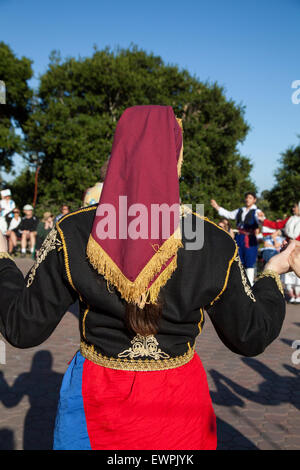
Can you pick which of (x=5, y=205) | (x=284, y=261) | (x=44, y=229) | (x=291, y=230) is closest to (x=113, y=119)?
(x=5, y=205)

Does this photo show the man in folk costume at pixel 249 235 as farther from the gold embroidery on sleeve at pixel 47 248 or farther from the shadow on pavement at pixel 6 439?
the gold embroidery on sleeve at pixel 47 248

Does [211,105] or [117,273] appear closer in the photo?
[117,273]

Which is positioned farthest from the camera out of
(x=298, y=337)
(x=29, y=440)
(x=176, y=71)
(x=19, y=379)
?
(x=176, y=71)

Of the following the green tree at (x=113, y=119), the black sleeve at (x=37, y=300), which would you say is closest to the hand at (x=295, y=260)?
the black sleeve at (x=37, y=300)

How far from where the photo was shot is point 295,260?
1786 mm

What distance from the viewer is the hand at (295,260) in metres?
1.78

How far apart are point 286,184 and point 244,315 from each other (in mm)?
45724

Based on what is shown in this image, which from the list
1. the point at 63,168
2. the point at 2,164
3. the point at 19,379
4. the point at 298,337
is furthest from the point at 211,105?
the point at 19,379

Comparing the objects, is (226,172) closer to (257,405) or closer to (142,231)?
(257,405)

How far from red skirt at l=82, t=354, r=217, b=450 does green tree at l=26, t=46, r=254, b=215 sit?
26633 millimetres

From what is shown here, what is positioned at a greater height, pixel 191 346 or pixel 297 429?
pixel 191 346

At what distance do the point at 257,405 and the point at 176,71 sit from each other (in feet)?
95.1

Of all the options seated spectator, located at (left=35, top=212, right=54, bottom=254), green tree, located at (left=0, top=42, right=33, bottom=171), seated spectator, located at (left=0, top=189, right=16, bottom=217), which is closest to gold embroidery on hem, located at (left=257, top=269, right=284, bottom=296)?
seated spectator, located at (left=35, top=212, right=54, bottom=254)

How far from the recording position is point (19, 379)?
5.21m
